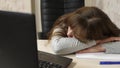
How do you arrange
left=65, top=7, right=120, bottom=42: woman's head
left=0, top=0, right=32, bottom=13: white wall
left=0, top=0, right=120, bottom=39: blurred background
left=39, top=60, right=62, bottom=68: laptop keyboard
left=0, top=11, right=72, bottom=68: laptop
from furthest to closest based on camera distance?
1. left=0, top=0, right=32, bottom=13: white wall
2. left=0, top=0, right=120, bottom=39: blurred background
3. left=65, top=7, right=120, bottom=42: woman's head
4. left=39, top=60, right=62, bottom=68: laptop keyboard
5. left=0, top=11, right=72, bottom=68: laptop

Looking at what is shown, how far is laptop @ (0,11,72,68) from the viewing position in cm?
59

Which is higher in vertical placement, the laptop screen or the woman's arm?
the laptop screen

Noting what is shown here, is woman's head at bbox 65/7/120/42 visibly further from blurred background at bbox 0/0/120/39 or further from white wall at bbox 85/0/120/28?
white wall at bbox 85/0/120/28

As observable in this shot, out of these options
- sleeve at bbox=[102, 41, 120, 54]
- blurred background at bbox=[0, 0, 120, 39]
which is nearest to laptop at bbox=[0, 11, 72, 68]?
sleeve at bbox=[102, 41, 120, 54]

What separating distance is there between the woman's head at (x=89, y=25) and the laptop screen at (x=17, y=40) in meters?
0.53

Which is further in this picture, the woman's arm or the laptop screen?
the woman's arm

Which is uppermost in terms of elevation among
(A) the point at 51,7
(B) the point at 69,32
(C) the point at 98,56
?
(A) the point at 51,7

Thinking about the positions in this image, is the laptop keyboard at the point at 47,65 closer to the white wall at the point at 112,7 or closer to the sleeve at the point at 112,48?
the sleeve at the point at 112,48

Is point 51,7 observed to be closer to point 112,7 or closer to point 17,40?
point 112,7

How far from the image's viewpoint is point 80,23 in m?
1.12

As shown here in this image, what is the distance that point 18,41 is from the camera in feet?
2.01

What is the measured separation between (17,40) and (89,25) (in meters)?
0.58

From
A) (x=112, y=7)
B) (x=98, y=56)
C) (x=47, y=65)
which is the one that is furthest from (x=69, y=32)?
(x=112, y=7)

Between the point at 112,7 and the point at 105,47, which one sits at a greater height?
the point at 112,7
